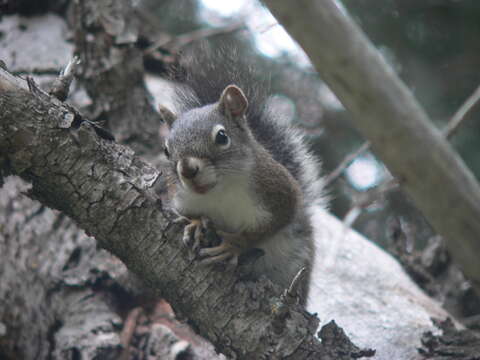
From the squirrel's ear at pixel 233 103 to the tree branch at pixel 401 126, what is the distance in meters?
1.32

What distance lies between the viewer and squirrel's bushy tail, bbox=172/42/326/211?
2.45 meters

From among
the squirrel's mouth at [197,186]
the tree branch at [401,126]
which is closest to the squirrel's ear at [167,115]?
the squirrel's mouth at [197,186]

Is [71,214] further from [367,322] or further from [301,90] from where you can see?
[301,90]

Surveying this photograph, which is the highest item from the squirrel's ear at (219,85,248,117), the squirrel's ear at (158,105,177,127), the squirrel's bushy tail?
the squirrel's bushy tail

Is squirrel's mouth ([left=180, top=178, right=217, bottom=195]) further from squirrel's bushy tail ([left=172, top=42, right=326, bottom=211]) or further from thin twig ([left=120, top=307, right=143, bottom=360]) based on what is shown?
thin twig ([left=120, top=307, right=143, bottom=360])

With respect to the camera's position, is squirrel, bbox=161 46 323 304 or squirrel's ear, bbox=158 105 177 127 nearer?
squirrel, bbox=161 46 323 304

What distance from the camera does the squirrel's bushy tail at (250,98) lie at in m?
2.45

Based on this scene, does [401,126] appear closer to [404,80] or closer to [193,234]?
[193,234]

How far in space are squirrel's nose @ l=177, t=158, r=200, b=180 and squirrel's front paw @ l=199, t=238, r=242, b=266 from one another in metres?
0.29

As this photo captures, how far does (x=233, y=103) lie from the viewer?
93.6 inches

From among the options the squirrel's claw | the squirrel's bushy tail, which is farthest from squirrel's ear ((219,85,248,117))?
the squirrel's claw

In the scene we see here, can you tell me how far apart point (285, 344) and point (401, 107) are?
0.97 meters

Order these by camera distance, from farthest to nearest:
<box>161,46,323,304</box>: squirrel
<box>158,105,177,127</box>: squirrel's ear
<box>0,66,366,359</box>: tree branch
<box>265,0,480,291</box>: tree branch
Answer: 1. <box>158,105,177,127</box>: squirrel's ear
2. <box>161,46,323,304</box>: squirrel
3. <box>0,66,366,359</box>: tree branch
4. <box>265,0,480,291</box>: tree branch

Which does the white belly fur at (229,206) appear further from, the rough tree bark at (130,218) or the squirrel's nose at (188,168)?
the rough tree bark at (130,218)
